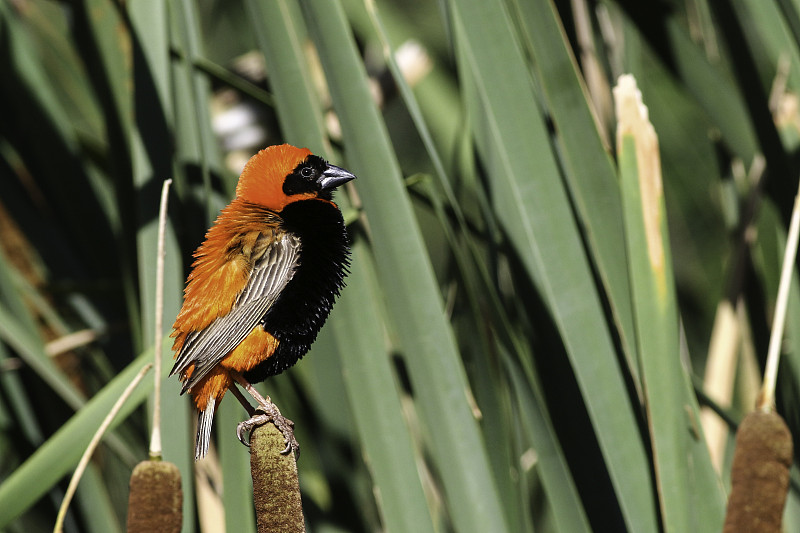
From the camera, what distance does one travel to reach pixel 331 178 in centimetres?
76

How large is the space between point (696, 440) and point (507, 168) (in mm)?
322

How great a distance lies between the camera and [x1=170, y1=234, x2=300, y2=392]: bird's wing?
672 millimetres

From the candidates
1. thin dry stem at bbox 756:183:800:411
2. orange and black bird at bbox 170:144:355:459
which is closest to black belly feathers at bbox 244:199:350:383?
orange and black bird at bbox 170:144:355:459

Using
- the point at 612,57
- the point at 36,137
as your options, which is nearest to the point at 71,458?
the point at 36,137

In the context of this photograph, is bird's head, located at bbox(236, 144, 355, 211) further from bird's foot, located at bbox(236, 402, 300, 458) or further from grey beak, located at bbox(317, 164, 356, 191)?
bird's foot, located at bbox(236, 402, 300, 458)

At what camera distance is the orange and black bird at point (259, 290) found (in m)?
0.70

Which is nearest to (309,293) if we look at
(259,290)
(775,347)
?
(259,290)

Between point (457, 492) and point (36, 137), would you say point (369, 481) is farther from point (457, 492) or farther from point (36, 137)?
point (36, 137)

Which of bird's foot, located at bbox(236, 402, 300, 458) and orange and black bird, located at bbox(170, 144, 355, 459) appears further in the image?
orange and black bird, located at bbox(170, 144, 355, 459)

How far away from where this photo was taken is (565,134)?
2.79ft

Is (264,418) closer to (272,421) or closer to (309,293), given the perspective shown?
(272,421)

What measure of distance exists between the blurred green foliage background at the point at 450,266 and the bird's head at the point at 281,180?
4 centimetres

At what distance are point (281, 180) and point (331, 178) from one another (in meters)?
0.05

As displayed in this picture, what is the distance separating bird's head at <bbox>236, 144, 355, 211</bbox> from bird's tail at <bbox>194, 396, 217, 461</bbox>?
0.19 m
